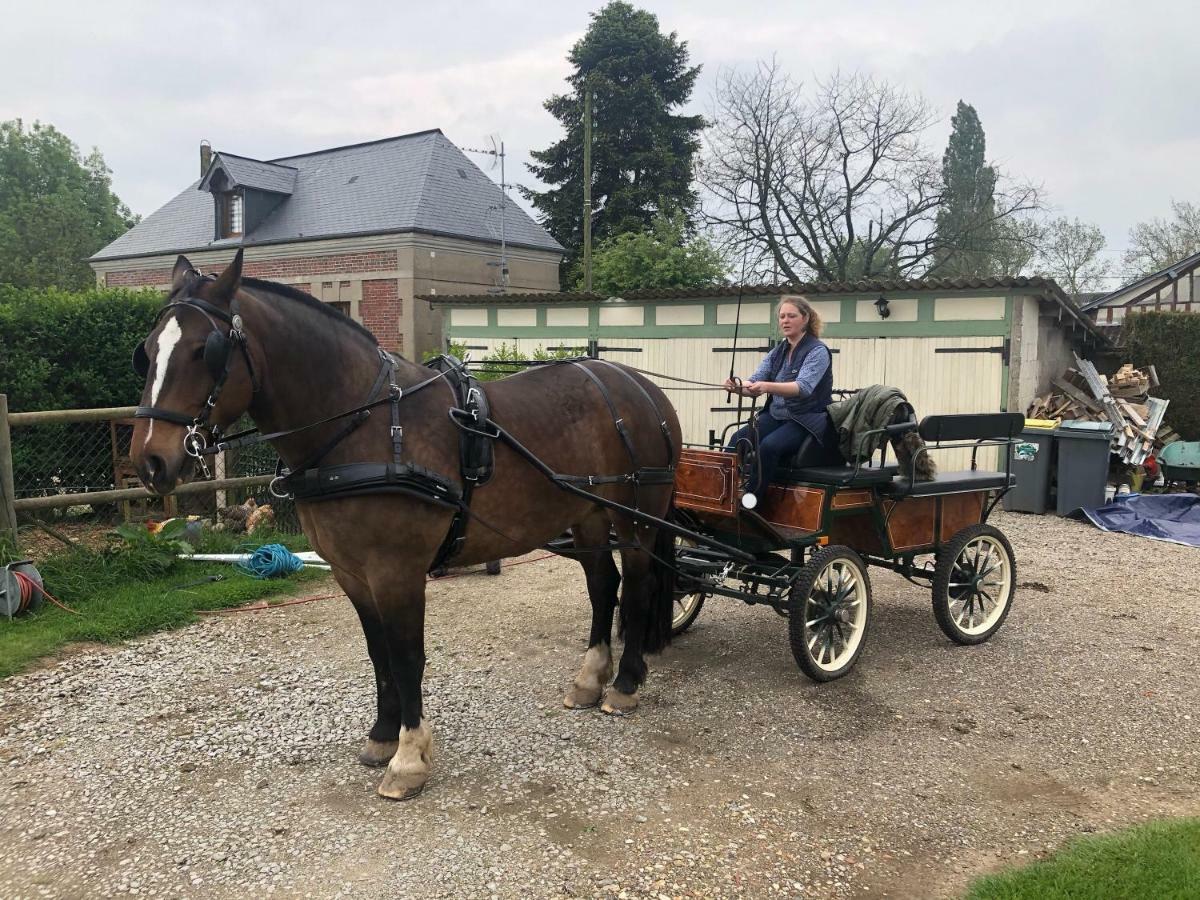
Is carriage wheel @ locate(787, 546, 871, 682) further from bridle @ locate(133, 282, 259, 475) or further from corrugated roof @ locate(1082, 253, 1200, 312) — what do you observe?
corrugated roof @ locate(1082, 253, 1200, 312)

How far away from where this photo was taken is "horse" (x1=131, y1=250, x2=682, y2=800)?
2943 millimetres

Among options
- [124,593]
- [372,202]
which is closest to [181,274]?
[124,593]

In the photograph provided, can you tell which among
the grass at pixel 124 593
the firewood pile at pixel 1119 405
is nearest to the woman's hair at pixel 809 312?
the grass at pixel 124 593

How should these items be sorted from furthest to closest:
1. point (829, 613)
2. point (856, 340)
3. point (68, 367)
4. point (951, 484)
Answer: point (856, 340), point (68, 367), point (951, 484), point (829, 613)

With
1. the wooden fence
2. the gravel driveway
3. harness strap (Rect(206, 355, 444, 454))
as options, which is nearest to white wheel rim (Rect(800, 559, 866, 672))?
the gravel driveway

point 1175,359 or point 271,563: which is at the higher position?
point 1175,359

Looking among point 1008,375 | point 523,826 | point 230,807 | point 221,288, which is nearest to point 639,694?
point 523,826

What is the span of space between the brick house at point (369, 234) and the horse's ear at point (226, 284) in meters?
18.6

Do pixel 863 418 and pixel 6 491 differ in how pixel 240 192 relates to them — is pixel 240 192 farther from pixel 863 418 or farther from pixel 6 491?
pixel 863 418

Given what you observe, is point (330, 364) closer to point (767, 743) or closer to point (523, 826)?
point (523, 826)

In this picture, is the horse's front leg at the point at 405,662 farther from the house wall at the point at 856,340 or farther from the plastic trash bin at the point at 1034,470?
the plastic trash bin at the point at 1034,470

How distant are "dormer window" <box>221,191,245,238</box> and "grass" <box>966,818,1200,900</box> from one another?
1024 inches

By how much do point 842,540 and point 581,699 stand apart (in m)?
1.93

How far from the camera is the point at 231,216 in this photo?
978 inches
